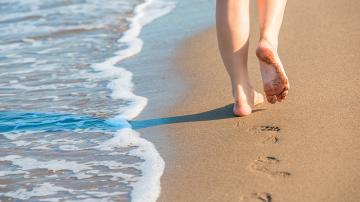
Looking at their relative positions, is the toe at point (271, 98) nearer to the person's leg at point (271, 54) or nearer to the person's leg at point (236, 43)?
the person's leg at point (271, 54)

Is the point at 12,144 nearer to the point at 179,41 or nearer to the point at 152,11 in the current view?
the point at 179,41

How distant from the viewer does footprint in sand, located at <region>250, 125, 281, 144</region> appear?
351 centimetres

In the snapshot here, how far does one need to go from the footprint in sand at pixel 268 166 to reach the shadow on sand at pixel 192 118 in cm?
63

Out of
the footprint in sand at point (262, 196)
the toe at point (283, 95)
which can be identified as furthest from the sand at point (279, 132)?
the toe at point (283, 95)

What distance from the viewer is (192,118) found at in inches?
156

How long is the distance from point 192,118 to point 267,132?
1.61ft

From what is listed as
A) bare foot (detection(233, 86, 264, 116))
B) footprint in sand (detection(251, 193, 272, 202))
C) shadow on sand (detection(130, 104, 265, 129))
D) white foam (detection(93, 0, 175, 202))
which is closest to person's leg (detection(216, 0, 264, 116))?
bare foot (detection(233, 86, 264, 116))

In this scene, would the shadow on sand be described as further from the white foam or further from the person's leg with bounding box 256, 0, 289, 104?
the person's leg with bounding box 256, 0, 289, 104

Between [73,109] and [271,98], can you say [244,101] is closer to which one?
[271,98]

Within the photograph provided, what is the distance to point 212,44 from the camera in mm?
5375

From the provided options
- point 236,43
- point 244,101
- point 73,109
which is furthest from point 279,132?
point 73,109

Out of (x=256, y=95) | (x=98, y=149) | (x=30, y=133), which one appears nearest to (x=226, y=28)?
(x=256, y=95)

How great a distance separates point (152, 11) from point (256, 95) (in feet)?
10.6

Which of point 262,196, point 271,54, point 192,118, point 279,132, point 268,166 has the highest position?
point 271,54
